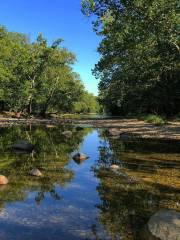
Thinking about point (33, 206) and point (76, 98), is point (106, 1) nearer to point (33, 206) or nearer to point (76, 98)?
point (33, 206)

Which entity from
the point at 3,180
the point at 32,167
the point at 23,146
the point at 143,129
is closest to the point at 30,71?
the point at 143,129

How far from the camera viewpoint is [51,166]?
17234mm

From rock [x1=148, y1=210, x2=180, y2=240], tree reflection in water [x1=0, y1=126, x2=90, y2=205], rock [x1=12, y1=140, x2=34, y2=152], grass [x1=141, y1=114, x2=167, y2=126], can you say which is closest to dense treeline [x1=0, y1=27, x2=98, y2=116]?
grass [x1=141, y1=114, x2=167, y2=126]

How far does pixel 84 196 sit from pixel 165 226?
459 cm

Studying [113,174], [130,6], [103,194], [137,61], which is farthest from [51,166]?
[137,61]

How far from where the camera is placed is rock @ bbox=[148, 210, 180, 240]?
7.50 meters

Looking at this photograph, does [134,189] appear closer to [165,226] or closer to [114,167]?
[114,167]

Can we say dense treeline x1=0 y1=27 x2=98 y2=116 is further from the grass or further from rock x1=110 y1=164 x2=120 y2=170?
rock x1=110 y1=164 x2=120 y2=170

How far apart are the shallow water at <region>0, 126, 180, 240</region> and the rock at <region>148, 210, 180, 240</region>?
426mm

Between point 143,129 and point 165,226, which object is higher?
point 143,129

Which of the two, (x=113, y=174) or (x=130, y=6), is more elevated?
(x=130, y=6)

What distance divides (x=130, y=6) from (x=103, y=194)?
15953 millimetres

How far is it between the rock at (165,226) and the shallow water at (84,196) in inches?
16.8

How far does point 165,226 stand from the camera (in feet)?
25.6
